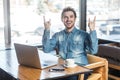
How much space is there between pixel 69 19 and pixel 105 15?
65.4 inches

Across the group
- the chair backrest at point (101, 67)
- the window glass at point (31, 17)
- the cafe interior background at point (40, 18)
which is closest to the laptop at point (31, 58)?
the chair backrest at point (101, 67)

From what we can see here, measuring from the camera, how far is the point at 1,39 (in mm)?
3436

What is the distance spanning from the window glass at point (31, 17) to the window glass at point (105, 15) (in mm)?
654

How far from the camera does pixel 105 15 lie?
160 inches

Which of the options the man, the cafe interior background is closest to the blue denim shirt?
the man

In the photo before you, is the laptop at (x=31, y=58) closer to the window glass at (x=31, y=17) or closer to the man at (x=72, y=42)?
the man at (x=72, y=42)

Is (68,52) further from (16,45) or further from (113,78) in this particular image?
(113,78)

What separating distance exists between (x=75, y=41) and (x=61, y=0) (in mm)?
1438

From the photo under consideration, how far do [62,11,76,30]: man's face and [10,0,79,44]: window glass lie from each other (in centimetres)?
109

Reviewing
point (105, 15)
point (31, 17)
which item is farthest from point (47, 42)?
point (105, 15)

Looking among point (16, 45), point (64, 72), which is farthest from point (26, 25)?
point (64, 72)

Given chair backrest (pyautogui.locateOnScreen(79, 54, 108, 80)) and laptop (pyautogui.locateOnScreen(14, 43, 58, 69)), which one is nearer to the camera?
laptop (pyautogui.locateOnScreen(14, 43, 58, 69))

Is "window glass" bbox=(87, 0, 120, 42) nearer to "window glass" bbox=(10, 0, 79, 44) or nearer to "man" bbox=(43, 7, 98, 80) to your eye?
"window glass" bbox=(10, 0, 79, 44)

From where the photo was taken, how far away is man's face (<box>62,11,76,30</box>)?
257 centimetres
